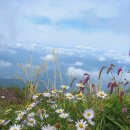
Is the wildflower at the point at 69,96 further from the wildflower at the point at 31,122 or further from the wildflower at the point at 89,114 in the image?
the wildflower at the point at 89,114

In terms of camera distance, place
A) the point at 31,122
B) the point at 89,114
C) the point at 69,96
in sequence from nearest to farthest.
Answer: the point at 89,114, the point at 31,122, the point at 69,96

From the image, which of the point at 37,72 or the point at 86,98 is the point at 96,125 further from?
the point at 37,72

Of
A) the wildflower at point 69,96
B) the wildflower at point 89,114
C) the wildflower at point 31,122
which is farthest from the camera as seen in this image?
the wildflower at point 69,96

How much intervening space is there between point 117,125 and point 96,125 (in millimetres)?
318

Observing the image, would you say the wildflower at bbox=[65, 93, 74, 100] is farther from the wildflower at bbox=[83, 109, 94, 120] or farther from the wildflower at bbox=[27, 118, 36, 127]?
the wildflower at bbox=[83, 109, 94, 120]

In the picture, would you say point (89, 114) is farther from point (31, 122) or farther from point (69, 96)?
point (69, 96)

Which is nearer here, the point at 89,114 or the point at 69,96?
the point at 89,114

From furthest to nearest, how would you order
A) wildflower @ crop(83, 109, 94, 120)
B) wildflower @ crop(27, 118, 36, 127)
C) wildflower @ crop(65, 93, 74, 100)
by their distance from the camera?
wildflower @ crop(65, 93, 74, 100)
wildflower @ crop(27, 118, 36, 127)
wildflower @ crop(83, 109, 94, 120)

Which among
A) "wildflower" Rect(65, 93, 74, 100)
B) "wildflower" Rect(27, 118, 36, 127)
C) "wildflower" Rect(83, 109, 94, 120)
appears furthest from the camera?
"wildflower" Rect(65, 93, 74, 100)

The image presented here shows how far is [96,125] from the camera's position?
20.7 ft

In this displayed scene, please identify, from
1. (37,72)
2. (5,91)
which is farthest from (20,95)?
(37,72)

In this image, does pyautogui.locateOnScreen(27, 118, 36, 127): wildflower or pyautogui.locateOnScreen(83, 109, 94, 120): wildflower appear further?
pyautogui.locateOnScreen(27, 118, 36, 127): wildflower

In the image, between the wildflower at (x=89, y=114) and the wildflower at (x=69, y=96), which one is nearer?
the wildflower at (x=89, y=114)

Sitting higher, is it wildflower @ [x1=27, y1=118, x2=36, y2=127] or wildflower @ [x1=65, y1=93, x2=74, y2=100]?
wildflower @ [x1=65, y1=93, x2=74, y2=100]
